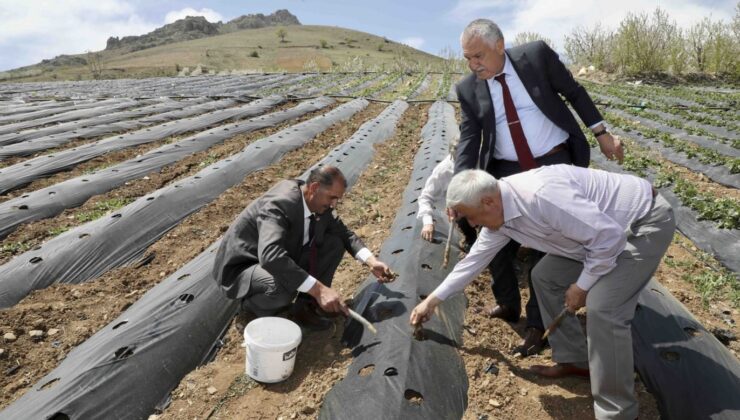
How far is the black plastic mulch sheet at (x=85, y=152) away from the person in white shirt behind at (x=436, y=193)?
616 centimetres

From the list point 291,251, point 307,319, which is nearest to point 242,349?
point 307,319

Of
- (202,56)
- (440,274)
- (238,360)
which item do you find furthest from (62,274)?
(202,56)

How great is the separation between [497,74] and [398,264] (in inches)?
66.1

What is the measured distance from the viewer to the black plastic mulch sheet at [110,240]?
4.16 m

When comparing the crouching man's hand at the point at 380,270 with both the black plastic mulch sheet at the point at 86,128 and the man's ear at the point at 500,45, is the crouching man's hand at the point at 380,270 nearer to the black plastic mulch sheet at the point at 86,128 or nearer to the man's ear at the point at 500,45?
the man's ear at the point at 500,45

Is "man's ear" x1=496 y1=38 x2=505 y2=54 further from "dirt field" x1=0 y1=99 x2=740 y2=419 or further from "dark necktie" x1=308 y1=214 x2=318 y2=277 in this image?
"dirt field" x1=0 y1=99 x2=740 y2=419

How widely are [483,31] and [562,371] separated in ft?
6.92

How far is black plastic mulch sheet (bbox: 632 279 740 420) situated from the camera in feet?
7.80

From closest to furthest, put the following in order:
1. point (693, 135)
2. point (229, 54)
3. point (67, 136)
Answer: point (693, 135)
point (67, 136)
point (229, 54)

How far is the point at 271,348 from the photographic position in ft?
8.98

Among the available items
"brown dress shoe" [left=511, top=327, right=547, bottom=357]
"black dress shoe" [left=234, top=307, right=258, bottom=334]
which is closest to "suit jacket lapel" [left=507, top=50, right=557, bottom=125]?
"brown dress shoe" [left=511, top=327, right=547, bottom=357]

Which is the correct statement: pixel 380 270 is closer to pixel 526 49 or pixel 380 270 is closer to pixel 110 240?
pixel 526 49

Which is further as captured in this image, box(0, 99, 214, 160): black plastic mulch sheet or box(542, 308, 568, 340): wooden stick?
box(0, 99, 214, 160): black plastic mulch sheet

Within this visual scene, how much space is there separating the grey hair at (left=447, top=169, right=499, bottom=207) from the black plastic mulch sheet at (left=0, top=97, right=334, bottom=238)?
547 cm
